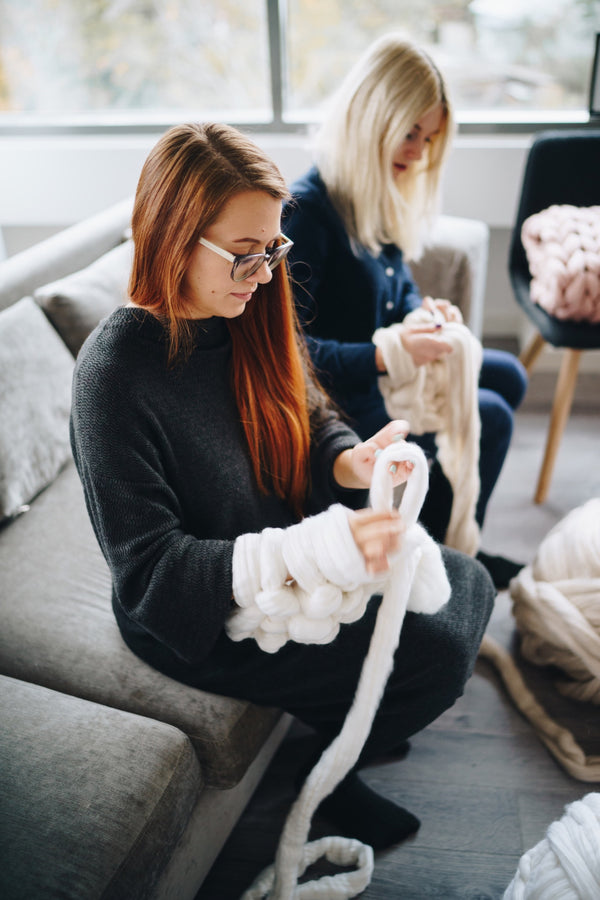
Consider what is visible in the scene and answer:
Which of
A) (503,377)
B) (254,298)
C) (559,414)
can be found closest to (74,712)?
(254,298)

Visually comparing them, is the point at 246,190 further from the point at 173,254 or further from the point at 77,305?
the point at 77,305

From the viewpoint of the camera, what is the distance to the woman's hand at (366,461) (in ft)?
3.05

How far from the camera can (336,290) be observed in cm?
154

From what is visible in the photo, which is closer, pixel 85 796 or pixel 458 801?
pixel 85 796

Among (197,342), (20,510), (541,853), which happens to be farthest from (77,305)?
(541,853)

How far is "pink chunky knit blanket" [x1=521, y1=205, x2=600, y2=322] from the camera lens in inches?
70.5

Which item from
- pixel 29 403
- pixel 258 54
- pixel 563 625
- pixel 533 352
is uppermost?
pixel 258 54

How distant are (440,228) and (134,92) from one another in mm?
1531

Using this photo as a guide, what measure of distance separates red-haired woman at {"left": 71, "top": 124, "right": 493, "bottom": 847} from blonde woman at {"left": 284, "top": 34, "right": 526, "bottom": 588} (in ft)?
1.08

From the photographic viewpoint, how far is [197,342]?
3.33ft

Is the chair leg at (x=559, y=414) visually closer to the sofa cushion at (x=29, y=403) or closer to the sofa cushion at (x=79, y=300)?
the sofa cushion at (x=79, y=300)

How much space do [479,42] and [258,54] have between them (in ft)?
2.76

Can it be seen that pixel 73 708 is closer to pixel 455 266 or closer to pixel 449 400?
pixel 449 400

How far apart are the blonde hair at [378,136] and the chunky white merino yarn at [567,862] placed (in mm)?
1128
